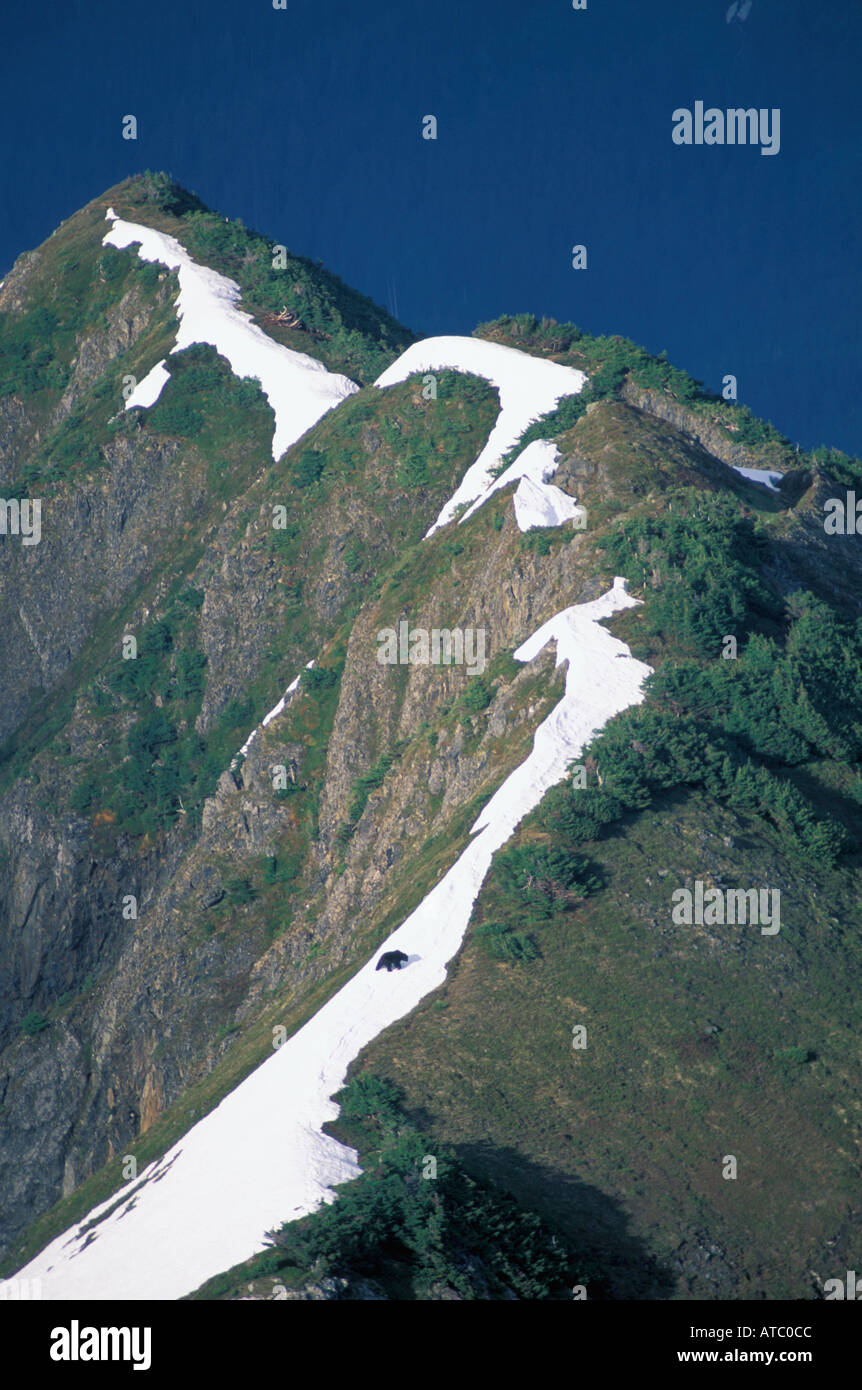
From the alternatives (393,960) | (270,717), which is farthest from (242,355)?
(393,960)

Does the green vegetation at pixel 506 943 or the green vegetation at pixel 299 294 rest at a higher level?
the green vegetation at pixel 299 294

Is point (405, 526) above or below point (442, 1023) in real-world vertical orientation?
above

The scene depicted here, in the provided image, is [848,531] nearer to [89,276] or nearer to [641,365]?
[641,365]

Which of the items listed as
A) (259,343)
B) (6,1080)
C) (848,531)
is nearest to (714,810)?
(848,531)

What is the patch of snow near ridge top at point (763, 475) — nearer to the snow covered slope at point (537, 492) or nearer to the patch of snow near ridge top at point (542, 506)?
the snow covered slope at point (537, 492)

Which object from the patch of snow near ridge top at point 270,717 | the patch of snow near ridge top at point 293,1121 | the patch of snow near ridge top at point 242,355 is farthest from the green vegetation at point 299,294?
the patch of snow near ridge top at point 293,1121
